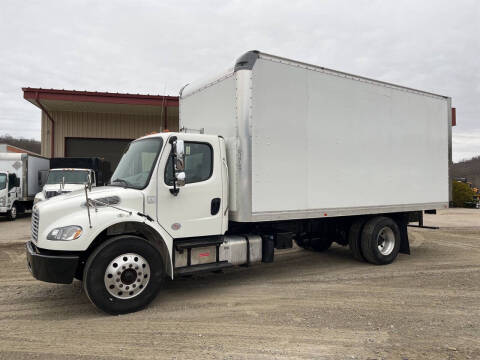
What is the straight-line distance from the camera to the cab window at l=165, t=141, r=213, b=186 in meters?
5.35

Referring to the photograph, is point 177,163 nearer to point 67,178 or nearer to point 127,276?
point 127,276

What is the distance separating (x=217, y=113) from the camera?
19.6 ft

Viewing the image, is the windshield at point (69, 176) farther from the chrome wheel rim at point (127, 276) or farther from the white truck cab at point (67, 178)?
the chrome wheel rim at point (127, 276)

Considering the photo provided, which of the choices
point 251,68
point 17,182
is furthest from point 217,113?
point 17,182

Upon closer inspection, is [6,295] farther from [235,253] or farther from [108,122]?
[108,122]

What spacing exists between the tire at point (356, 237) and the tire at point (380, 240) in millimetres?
85

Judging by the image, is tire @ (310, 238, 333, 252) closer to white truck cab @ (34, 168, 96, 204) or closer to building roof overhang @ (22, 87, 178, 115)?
white truck cab @ (34, 168, 96, 204)

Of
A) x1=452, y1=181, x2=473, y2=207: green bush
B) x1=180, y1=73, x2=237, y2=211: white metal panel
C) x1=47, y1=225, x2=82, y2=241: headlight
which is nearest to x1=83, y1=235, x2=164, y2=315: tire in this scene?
x1=47, y1=225, x2=82, y2=241: headlight

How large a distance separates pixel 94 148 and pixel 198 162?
16.4 meters

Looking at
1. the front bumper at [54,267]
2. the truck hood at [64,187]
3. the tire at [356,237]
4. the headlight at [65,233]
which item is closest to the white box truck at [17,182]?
the truck hood at [64,187]

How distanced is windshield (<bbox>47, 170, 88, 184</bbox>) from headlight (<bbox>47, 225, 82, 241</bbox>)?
1036 cm

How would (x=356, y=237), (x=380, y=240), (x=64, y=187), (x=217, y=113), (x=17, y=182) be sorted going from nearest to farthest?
(x=217, y=113), (x=356, y=237), (x=380, y=240), (x=64, y=187), (x=17, y=182)

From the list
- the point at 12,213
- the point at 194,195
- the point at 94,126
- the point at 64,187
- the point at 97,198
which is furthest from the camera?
the point at 94,126

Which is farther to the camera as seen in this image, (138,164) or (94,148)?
(94,148)
